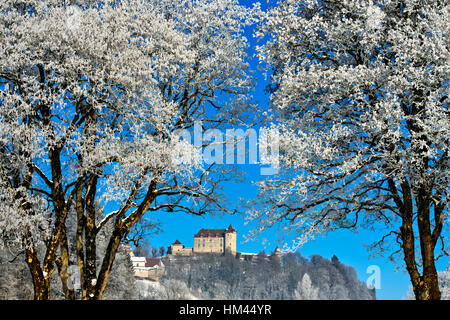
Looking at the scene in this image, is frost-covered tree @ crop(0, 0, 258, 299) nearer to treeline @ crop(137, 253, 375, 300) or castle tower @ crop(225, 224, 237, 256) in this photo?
treeline @ crop(137, 253, 375, 300)

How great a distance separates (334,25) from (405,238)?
24.2 ft

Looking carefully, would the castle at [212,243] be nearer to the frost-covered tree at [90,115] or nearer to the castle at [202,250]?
the castle at [202,250]

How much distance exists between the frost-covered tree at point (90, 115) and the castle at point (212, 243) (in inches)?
3796

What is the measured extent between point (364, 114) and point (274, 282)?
58.9 meters

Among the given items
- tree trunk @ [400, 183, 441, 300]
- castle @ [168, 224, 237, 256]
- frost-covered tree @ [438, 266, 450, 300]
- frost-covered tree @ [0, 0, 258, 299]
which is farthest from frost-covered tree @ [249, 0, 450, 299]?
castle @ [168, 224, 237, 256]

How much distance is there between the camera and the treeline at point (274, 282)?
209ft

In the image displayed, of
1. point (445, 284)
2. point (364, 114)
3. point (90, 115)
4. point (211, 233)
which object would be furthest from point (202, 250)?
point (364, 114)

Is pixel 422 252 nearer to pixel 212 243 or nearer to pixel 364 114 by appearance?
pixel 364 114

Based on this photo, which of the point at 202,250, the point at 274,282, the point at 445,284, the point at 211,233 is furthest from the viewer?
the point at 202,250

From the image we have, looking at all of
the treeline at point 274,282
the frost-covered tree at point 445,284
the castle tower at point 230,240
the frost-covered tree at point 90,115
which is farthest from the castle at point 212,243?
the frost-covered tree at point 90,115

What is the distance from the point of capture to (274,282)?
66.8 meters

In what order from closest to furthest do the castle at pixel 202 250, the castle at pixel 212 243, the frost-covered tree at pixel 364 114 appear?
the frost-covered tree at pixel 364 114, the castle at pixel 202 250, the castle at pixel 212 243

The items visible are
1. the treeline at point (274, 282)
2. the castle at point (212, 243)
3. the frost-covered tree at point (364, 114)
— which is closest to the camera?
the frost-covered tree at point (364, 114)

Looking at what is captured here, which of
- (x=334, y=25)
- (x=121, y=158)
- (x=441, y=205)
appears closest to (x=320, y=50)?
(x=334, y=25)
